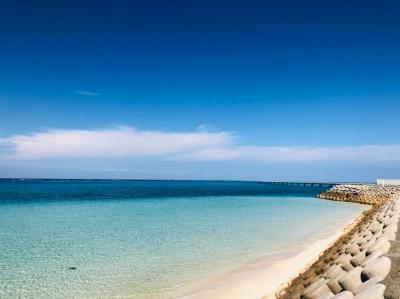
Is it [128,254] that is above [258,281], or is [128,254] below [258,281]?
below

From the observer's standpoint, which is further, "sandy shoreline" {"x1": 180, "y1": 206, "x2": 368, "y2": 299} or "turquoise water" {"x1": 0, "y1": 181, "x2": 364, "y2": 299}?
"turquoise water" {"x1": 0, "y1": 181, "x2": 364, "y2": 299}

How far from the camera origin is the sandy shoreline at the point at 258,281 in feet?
25.5

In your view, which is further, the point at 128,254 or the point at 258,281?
the point at 128,254

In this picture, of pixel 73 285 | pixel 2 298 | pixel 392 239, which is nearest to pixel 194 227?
pixel 73 285

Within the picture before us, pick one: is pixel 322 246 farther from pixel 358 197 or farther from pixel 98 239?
pixel 358 197

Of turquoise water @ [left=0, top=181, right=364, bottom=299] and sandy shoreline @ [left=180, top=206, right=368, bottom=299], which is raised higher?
sandy shoreline @ [left=180, top=206, right=368, bottom=299]

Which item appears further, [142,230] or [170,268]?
[142,230]

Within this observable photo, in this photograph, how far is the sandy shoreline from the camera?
7773 millimetres

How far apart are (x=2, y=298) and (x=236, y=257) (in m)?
6.89

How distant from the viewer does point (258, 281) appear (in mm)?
8633

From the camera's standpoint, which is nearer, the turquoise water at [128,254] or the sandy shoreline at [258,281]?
the sandy shoreline at [258,281]

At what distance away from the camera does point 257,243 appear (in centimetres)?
1412

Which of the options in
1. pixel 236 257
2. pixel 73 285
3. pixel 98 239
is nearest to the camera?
pixel 73 285

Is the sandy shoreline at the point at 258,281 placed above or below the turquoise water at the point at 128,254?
above
